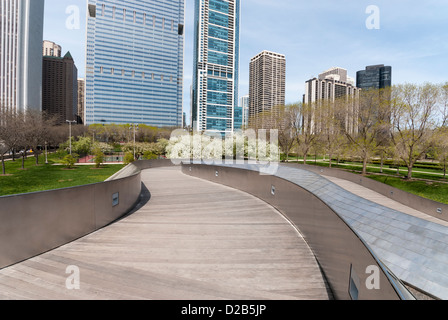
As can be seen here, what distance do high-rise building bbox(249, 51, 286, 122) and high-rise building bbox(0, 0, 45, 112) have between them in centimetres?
13639

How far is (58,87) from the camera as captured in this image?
137 metres

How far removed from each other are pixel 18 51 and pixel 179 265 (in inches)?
5708

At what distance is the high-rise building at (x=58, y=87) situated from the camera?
425ft

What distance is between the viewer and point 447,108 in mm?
21875

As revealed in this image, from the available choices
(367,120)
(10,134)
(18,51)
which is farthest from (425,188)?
(18,51)

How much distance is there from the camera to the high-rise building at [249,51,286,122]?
171000mm

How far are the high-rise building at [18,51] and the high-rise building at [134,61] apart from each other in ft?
77.6

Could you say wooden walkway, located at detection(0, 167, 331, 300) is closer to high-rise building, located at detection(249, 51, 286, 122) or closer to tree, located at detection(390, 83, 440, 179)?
tree, located at detection(390, 83, 440, 179)

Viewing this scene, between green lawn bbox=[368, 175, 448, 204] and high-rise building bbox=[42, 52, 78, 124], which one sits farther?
high-rise building bbox=[42, 52, 78, 124]

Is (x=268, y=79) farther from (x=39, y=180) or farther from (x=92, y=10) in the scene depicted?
(x=39, y=180)

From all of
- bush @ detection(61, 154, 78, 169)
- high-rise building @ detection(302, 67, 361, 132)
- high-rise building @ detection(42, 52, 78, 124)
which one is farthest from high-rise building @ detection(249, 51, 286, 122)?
bush @ detection(61, 154, 78, 169)

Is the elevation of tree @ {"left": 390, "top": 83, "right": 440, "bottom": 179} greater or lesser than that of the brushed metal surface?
greater
